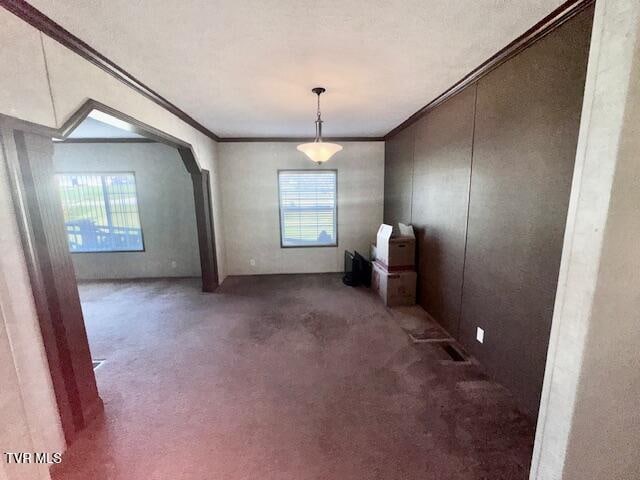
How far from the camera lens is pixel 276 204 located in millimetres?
5023

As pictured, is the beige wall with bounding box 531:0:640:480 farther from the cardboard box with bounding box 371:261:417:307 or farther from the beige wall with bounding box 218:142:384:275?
the beige wall with bounding box 218:142:384:275

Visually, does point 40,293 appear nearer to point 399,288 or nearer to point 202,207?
point 202,207

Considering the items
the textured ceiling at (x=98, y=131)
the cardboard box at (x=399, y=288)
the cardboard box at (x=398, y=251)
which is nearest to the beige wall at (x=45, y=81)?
the textured ceiling at (x=98, y=131)

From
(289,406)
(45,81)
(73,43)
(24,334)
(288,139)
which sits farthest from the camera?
(288,139)

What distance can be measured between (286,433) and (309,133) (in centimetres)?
419

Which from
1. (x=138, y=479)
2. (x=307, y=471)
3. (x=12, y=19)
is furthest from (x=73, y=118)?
(x=307, y=471)

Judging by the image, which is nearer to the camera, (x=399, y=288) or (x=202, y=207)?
(x=399, y=288)

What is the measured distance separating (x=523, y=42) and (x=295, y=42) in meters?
1.46

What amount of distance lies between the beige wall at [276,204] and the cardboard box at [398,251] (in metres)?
1.46

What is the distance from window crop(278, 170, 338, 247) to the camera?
16.4 ft

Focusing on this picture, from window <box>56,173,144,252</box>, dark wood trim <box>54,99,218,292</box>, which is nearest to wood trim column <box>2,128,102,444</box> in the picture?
dark wood trim <box>54,99,218,292</box>

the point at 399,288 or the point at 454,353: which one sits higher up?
the point at 399,288

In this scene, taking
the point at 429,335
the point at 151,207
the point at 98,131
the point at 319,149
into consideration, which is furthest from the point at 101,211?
the point at 429,335

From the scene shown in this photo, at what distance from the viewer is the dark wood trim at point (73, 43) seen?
1344mm
